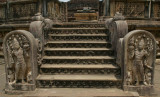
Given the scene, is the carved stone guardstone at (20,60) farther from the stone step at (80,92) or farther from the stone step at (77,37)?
the stone step at (77,37)

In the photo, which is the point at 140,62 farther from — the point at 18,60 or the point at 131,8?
the point at 131,8

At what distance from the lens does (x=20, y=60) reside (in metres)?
2.88

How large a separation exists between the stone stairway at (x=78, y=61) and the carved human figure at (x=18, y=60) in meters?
0.39

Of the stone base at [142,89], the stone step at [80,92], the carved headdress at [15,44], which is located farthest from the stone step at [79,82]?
the carved headdress at [15,44]

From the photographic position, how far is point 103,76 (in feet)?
10.6

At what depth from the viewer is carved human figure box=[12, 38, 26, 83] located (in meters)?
2.86

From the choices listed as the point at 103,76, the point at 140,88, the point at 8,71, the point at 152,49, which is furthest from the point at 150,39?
the point at 8,71

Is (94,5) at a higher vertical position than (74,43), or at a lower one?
higher

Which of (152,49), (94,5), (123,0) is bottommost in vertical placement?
(152,49)

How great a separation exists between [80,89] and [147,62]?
155 cm

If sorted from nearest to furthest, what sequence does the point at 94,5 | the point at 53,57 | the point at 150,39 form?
the point at 150,39
the point at 53,57
the point at 94,5

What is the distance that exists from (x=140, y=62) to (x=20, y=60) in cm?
251

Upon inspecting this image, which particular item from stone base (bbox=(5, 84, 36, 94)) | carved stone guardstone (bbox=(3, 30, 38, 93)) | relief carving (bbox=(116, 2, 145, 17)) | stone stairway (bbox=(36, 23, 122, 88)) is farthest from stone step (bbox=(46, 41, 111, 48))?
relief carving (bbox=(116, 2, 145, 17))

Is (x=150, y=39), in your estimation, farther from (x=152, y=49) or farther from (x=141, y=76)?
(x=141, y=76)
